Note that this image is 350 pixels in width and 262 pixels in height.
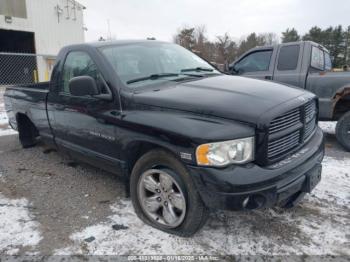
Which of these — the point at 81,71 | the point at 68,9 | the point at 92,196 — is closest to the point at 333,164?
the point at 92,196

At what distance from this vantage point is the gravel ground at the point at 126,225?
2.66 m

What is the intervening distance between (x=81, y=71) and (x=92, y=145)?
93 cm

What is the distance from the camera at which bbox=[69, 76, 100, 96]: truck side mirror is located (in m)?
2.99

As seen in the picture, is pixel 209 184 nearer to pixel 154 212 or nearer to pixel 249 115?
pixel 249 115

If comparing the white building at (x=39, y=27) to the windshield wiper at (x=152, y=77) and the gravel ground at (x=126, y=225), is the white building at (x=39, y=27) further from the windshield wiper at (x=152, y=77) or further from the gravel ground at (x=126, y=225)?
the windshield wiper at (x=152, y=77)

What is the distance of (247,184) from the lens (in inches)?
89.8

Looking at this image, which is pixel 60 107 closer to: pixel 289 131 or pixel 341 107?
pixel 289 131

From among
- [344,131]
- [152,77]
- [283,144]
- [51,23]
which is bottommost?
[344,131]

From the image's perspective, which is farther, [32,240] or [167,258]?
[32,240]

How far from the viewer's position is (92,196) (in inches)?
145

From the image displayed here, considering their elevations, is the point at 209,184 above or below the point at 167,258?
above

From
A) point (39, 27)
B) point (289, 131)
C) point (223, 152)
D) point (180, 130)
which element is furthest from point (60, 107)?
point (39, 27)

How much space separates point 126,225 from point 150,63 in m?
1.81

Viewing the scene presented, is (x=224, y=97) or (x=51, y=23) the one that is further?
(x=51, y=23)
